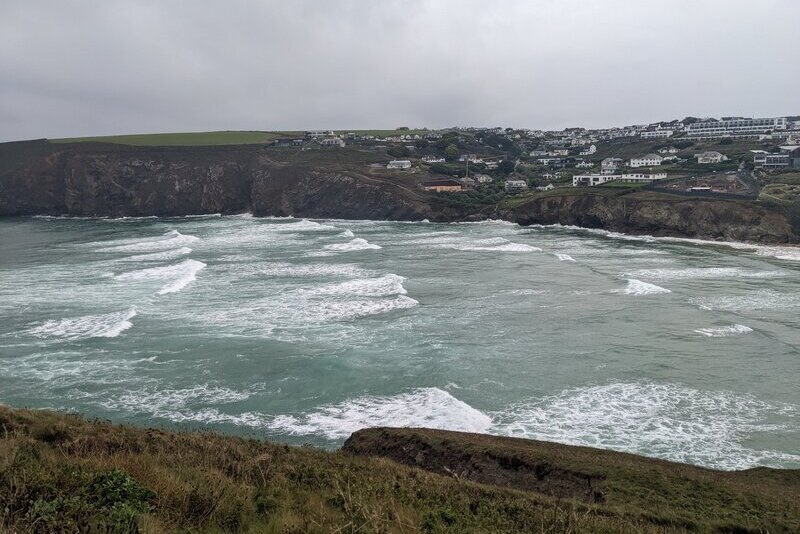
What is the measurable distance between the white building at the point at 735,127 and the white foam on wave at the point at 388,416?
15682 centimetres

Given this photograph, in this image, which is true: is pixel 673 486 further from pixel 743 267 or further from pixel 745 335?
pixel 743 267

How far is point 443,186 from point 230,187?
4219cm

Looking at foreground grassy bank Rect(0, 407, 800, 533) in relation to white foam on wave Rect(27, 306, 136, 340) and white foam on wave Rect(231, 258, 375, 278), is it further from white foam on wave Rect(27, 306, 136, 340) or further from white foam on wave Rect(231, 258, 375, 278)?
white foam on wave Rect(231, 258, 375, 278)

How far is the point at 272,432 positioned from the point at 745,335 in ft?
76.1

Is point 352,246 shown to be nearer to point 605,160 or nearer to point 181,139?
point 605,160

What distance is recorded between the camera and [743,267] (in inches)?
1922

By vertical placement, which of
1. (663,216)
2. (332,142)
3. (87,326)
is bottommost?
(87,326)

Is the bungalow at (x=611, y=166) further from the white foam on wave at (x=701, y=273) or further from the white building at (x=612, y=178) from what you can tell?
the white foam on wave at (x=701, y=273)

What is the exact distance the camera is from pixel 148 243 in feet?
221

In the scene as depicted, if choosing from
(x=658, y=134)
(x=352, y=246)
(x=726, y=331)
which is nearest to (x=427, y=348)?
(x=726, y=331)

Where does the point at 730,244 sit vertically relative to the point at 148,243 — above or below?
below

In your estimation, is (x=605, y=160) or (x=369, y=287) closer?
(x=369, y=287)

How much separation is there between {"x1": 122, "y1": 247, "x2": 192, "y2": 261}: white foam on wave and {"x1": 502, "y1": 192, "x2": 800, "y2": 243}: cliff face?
51151mm

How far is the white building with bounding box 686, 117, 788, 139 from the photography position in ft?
507
